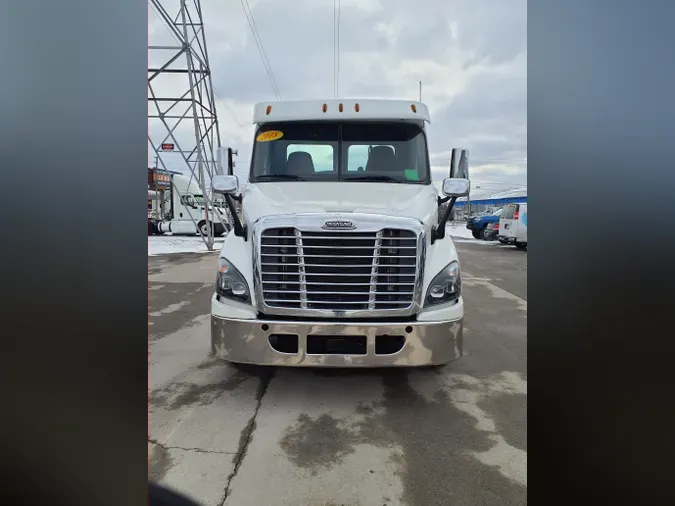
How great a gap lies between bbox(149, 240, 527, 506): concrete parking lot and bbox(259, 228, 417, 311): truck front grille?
2.94 feet

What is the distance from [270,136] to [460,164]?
2162mm

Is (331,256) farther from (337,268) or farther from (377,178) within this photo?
(377,178)

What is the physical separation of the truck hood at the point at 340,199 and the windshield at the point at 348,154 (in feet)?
0.62

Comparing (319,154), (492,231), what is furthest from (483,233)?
(319,154)

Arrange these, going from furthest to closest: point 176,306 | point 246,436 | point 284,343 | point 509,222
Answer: point 509,222
point 176,306
point 284,343
point 246,436

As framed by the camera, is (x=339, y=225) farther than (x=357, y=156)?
No

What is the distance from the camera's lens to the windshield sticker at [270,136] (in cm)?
455

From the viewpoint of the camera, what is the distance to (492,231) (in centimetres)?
2258
